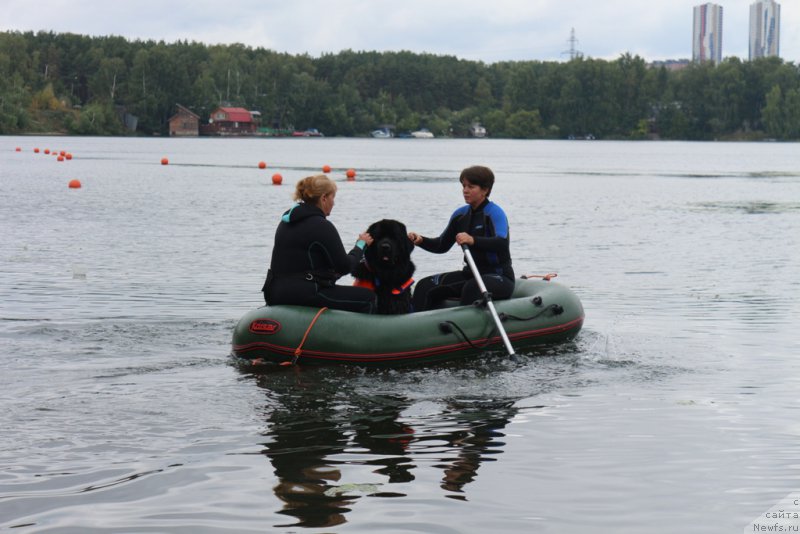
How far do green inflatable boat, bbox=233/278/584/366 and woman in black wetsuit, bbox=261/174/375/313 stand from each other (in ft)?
0.41

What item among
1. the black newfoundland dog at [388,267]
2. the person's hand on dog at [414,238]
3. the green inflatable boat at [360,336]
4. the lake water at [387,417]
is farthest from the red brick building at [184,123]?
the green inflatable boat at [360,336]

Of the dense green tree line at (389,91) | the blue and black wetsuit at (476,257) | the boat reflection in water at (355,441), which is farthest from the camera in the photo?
the dense green tree line at (389,91)

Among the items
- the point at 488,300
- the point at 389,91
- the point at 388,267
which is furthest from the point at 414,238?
the point at 389,91

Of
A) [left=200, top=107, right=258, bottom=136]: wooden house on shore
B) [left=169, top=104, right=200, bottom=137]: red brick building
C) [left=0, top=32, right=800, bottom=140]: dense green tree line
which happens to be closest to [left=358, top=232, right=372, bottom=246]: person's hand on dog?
Answer: [left=0, top=32, right=800, bottom=140]: dense green tree line

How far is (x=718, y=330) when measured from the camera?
38.8ft

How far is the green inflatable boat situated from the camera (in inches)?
364

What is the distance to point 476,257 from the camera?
10.5 m

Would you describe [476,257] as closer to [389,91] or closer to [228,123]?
[228,123]

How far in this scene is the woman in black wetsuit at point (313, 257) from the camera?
9.20m

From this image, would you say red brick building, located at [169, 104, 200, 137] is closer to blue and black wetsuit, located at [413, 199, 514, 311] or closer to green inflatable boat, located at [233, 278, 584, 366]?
blue and black wetsuit, located at [413, 199, 514, 311]

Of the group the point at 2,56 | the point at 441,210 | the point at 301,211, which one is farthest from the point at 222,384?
the point at 2,56

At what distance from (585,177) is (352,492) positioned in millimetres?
47979

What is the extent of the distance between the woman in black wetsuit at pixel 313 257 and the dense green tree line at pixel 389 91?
133754mm

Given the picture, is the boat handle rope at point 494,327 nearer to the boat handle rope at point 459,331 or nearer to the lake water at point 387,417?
the boat handle rope at point 459,331
